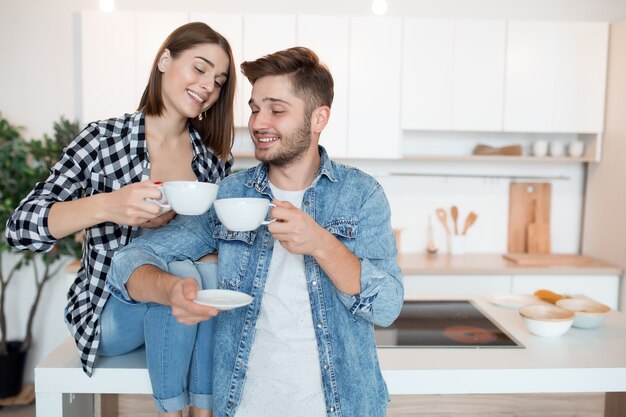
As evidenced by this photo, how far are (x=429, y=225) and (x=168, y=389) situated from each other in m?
2.71

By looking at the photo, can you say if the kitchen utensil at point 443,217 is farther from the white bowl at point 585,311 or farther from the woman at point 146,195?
the woman at point 146,195

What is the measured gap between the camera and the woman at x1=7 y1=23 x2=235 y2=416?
4.28ft

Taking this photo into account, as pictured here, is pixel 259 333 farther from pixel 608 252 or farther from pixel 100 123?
pixel 608 252

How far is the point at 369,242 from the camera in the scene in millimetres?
1317

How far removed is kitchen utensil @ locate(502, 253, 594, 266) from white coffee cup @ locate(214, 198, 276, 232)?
2.65m

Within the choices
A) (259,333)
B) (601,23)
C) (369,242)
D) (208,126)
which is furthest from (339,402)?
(601,23)

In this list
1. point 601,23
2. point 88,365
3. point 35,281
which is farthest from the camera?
point 35,281

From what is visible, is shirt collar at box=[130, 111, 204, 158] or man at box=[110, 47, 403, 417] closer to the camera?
man at box=[110, 47, 403, 417]

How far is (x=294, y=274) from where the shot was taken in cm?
134

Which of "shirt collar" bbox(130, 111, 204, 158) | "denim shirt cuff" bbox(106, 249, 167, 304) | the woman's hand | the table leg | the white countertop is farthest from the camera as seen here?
the table leg

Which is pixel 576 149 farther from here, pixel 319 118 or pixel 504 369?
pixel 319 118

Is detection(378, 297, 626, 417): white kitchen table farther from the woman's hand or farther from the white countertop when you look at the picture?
the woman's hand

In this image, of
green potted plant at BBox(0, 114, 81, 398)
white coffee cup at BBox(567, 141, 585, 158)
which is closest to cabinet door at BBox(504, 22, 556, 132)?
white coffee cup at BBox(567, 141, 585, 158)

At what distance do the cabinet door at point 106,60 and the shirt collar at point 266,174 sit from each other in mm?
2043
